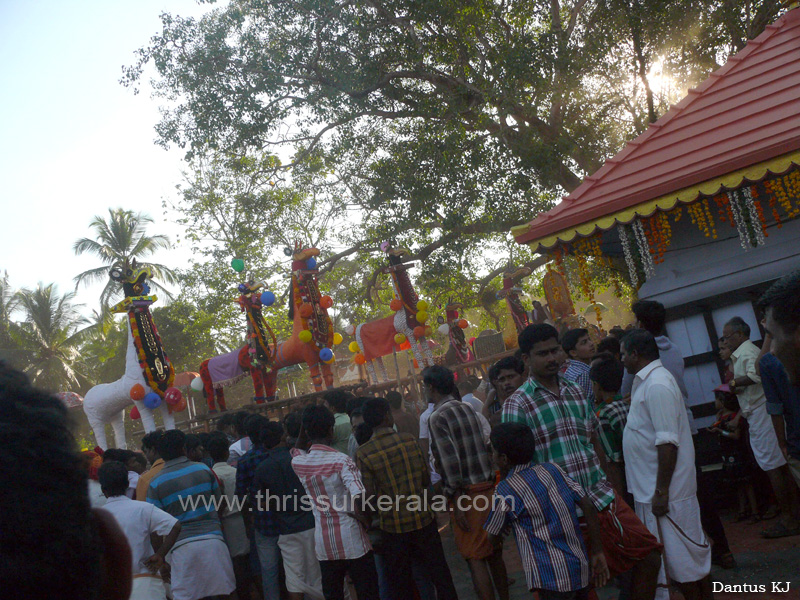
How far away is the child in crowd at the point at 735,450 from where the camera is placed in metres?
6.49

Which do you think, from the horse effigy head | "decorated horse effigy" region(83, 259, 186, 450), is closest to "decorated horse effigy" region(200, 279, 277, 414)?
"decorated horse effigy" region(83, 259, 186, 450)

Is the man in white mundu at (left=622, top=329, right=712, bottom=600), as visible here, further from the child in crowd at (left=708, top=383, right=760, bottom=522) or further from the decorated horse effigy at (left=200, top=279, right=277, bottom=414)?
the decorated horse effigy at (left=200, top=279, right=277, bottom=414)

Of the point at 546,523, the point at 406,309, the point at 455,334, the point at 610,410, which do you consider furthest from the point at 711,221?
the point at 455,334

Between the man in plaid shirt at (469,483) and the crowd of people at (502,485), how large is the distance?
0.6 inches

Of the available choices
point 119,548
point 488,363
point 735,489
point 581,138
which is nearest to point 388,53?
point 581,138

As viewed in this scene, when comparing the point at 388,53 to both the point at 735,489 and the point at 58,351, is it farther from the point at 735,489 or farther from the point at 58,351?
the point at 58,351

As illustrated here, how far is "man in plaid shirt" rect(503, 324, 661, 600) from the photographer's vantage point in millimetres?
3715

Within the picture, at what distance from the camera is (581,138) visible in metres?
12.3

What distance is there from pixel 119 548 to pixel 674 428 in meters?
3.55

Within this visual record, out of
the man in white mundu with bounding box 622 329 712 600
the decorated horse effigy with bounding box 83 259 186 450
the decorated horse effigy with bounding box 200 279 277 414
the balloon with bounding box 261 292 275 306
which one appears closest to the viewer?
the man in white mundu with bounding box 622 329 712 600

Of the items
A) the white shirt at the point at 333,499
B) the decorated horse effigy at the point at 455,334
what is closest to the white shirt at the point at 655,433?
the white shirt at the point at 333,499

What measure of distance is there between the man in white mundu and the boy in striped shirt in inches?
26.4

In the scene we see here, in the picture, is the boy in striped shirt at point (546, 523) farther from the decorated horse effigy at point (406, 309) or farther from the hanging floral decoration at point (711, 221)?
the decorated horse effigy at point (406, 309)

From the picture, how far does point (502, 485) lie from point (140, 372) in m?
9.07
